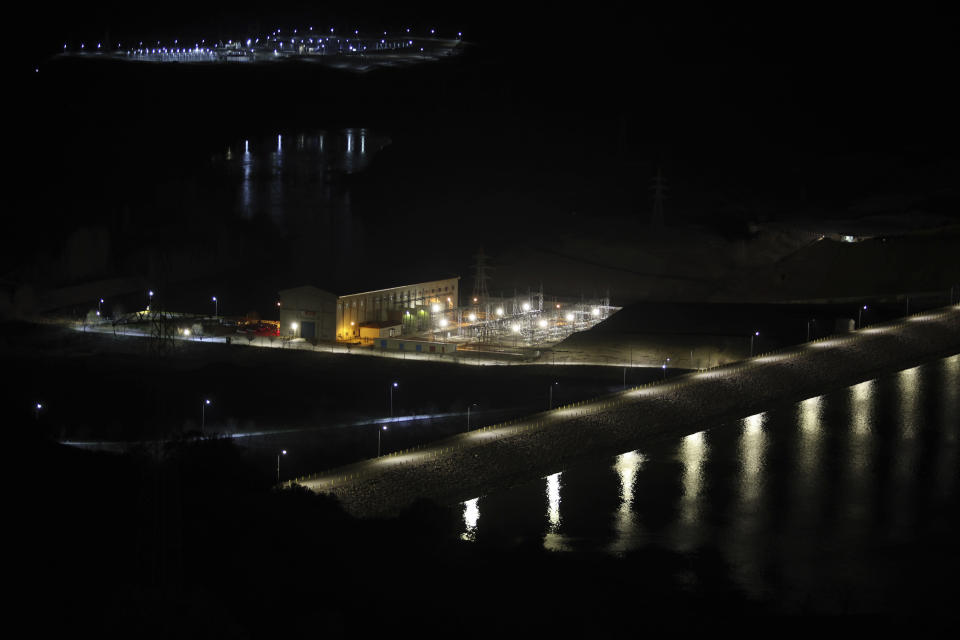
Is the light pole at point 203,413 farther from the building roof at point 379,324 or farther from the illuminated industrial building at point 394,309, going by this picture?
the building roof at point 379,324

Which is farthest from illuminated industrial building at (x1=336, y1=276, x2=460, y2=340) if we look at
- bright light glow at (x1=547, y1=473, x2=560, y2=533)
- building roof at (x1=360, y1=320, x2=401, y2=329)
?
bright light glow at (x1=547, y1=473, x2=560, y2=533)

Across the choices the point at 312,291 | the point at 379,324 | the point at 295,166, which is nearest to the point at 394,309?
the point at 379,324

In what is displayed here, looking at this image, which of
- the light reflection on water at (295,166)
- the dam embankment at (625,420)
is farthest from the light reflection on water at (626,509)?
the light reflection on water at (295,166)

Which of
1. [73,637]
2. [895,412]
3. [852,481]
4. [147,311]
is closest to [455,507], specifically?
[852,481]

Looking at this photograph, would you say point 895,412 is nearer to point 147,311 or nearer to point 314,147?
point 147,311

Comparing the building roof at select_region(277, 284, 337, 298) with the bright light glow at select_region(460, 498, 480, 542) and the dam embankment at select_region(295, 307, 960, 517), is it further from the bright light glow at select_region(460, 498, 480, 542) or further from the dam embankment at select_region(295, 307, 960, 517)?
the bright light glow at select_region(460, 498, 480, 542)

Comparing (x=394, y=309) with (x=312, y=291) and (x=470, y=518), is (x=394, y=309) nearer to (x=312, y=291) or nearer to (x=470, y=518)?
(x=312, y=291)

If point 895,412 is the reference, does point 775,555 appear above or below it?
below
